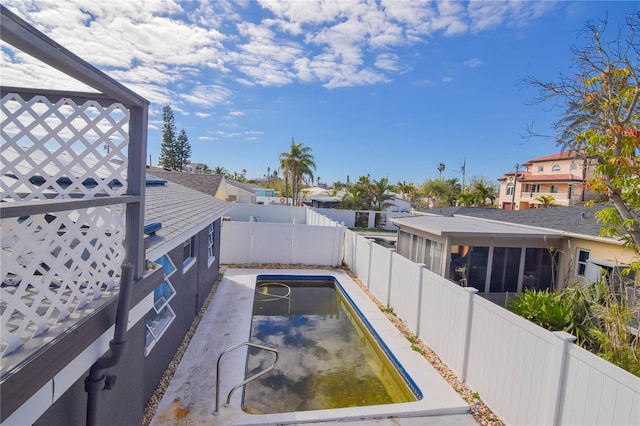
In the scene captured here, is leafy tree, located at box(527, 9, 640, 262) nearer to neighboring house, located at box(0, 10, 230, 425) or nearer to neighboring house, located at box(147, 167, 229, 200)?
neighboring house, located at box(0, 10, 230, 425)

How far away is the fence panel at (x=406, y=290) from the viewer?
7691mm

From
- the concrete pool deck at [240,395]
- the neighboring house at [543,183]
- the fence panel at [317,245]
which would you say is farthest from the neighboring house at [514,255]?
the neighboring house at [543,183]

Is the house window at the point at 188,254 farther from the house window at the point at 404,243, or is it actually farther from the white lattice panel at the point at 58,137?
the house window at the point at 404,243

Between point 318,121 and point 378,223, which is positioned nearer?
point 378,223

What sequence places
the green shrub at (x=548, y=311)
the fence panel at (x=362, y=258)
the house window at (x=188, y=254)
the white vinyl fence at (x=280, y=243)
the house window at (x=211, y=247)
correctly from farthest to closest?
the white vinyl fence at (x=280, y=243)
the fence panel at (x=362, y=258)
the house window at (x=211, y=247)
the house window at (x=188, y=254)
the green shrub at (x=548, y=311)

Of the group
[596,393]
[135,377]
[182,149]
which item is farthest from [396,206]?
[182,149]

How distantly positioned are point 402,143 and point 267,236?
41639 millimetres

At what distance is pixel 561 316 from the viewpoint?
6371 millimetres

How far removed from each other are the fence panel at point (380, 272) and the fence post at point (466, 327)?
3.65 metres

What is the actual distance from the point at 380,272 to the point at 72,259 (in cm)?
896

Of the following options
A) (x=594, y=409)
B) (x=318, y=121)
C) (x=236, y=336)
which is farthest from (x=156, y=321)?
(x=318, y=121)

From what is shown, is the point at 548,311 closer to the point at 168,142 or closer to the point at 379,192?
the point at 379,192

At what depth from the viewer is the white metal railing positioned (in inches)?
66.2

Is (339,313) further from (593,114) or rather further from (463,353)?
(593,114)
